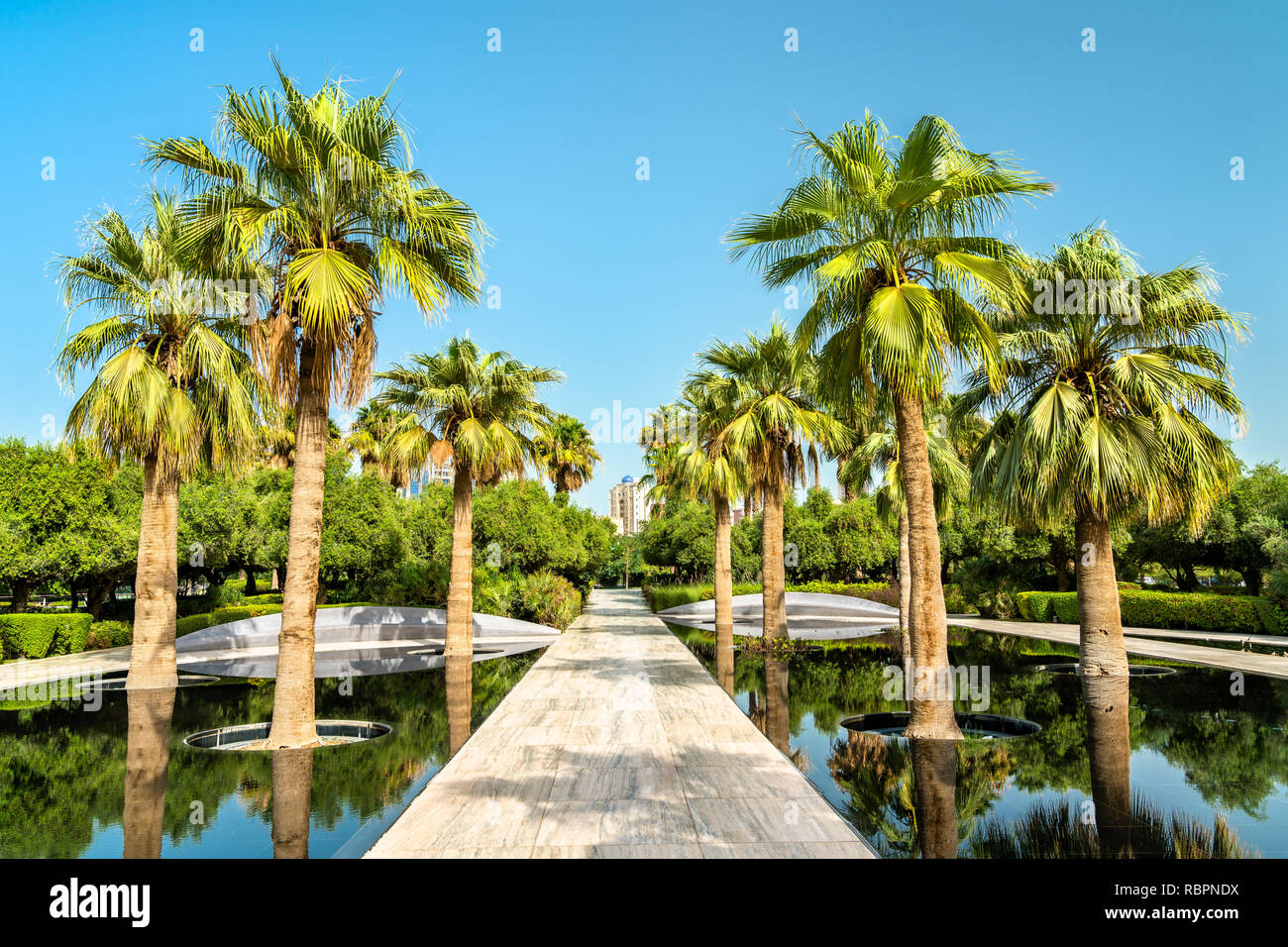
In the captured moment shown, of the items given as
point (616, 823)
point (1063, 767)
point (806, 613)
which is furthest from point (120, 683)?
point (806, 613)

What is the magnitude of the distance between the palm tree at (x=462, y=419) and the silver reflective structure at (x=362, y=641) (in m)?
2.23

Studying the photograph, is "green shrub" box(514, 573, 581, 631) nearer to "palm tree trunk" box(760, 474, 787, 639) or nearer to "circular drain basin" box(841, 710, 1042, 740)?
"palm tree trunk" box(760, 474, 787, 639)

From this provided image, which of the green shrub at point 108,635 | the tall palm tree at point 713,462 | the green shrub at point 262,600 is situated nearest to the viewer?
the tall palm tree at point 713,462

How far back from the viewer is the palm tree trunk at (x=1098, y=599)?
12523 mm

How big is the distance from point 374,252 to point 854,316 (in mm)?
6256

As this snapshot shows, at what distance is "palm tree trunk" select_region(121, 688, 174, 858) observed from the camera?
220 inches

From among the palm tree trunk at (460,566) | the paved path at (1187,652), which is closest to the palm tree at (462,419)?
the palm tree trunk at (460,566)

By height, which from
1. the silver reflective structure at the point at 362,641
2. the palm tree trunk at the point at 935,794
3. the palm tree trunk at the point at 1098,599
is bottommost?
the silver reflective structure at the point at 362,641

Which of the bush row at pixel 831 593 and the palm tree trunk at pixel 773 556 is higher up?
the palm tree trunk at pixel 773 556

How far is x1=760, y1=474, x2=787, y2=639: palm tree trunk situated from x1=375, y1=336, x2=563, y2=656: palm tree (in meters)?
6.06

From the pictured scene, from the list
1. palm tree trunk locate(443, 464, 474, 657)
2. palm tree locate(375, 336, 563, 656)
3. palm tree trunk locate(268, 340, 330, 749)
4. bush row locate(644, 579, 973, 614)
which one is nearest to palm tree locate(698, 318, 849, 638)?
palm tree locate(375, 336, 563, 656)

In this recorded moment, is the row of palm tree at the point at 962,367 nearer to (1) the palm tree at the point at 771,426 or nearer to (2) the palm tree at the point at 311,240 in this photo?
(1) the palm tree at the point at 771,426

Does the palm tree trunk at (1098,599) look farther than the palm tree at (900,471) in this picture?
No
